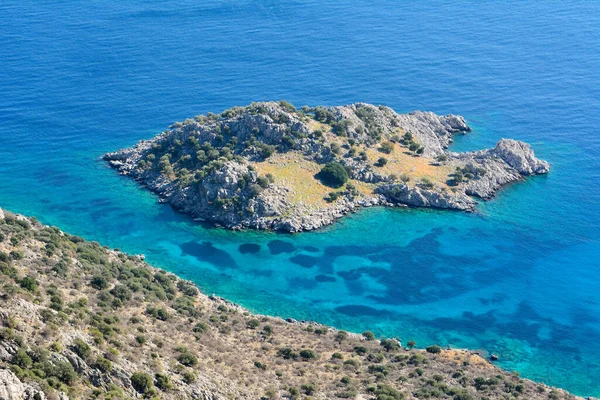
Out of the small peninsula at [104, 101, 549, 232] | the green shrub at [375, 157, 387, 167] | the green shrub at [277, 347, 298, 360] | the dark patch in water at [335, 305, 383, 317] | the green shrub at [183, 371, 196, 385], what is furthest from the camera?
the green shrub at [375, 157, 387, 167]

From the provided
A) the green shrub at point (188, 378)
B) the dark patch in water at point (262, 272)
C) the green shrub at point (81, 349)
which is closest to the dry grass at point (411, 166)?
the dark patch in water at point (262, 272)

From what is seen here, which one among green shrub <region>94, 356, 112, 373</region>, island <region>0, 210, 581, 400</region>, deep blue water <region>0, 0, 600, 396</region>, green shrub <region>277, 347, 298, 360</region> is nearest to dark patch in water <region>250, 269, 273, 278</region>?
deep blue water <region>0, 0, 600, 396</region>

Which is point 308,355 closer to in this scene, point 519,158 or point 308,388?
point 308,388

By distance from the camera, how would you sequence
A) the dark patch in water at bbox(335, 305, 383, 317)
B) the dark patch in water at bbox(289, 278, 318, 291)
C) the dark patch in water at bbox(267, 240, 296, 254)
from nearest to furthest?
the dark patch in water at bbox(335, 305, 383, 317) → the dark patch in water at bbox(289, 278, 318, 291) → the dark patch in water at bbox(267, 240, 296, 254)

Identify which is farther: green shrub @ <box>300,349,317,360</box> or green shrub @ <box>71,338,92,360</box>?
green shrub @ <box>300,349,317,360</box>

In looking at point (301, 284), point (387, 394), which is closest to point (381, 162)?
point (301, 284)

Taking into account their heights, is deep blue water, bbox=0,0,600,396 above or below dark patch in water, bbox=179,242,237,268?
above

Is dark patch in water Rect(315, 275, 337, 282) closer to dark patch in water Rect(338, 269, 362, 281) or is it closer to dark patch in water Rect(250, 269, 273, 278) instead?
dark patch in water Rect(338, 269, 362, 281)

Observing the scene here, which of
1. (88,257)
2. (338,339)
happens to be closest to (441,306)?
(338,339)
